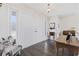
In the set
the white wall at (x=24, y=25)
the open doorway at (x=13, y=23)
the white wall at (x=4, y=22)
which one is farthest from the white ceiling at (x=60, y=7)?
the white wall at (x=4, y=22)

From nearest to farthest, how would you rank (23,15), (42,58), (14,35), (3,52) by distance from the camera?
(42,58) < (3,52) < (14,35) < (23,15)

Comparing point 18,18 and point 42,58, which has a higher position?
point 18,18

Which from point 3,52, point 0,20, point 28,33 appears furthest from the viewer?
point 28,33

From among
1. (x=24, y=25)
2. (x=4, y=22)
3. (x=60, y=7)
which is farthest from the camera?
(x=60, y=7)

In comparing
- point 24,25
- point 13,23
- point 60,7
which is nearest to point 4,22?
point 13,23

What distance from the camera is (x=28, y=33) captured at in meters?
4.55

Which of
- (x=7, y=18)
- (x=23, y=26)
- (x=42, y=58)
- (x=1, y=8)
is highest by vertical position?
(x=1, y=8)

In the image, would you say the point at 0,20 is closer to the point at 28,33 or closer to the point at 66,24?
the point at 28,33

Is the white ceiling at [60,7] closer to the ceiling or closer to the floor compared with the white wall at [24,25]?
closer to the ceiling

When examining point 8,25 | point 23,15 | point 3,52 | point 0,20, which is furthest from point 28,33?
point 3,52

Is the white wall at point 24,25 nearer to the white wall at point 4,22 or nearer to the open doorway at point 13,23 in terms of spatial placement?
the open doorway at point 13,23

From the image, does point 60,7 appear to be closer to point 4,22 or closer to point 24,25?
point 24,25

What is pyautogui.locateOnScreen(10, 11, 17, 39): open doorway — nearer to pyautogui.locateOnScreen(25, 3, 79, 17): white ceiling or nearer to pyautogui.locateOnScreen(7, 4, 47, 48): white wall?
pyautogui.locateOnScreen(7, 4, 47, 48): white wall

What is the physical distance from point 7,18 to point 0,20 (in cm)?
35
